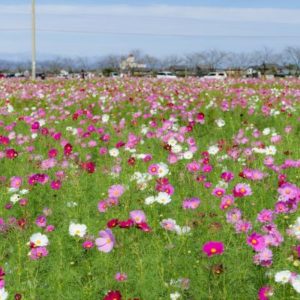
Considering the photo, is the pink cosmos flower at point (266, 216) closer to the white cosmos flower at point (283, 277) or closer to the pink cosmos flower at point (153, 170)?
the white cosmos flower at point (283, 277)

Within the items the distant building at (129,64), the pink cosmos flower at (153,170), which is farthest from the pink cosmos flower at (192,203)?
the distant building at (129,64)

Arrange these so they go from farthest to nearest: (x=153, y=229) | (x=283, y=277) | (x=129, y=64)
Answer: (x=129, y=64)
(x=153, y=229)
(x=283, y=277)

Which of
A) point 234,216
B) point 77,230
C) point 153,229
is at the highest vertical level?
point 234,216

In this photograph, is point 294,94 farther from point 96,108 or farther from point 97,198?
point 97,198

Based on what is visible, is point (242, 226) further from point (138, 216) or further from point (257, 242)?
point (138, 216)

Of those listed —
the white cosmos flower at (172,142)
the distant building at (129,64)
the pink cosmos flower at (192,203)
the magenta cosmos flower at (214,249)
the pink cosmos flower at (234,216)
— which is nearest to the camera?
the magenta cosmos flower at (214,249)

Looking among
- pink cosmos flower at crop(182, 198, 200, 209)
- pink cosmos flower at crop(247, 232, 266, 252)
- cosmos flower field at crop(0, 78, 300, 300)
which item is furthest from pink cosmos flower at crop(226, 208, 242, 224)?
pink cosmos flower at crop(247, 232, 266, 252)

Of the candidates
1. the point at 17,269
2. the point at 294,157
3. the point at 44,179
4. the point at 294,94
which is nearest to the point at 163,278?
the point at 17,269

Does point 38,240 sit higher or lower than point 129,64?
higher

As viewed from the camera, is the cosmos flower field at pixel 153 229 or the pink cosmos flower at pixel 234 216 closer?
the cosmos flower field at pixel 153 229

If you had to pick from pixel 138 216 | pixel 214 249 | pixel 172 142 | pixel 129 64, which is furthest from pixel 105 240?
pixel 129 64

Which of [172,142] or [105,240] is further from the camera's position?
[172,142]

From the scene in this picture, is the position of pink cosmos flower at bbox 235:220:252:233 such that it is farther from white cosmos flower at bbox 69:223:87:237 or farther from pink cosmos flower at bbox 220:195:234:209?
white cosmos flower at bbox 69:223:87:237

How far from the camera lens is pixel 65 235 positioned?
3.69 metres
